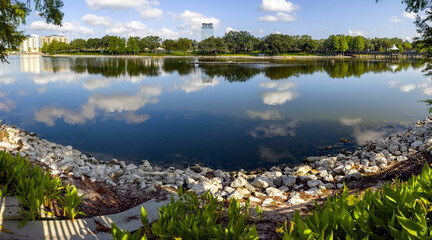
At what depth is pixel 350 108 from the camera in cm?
2305

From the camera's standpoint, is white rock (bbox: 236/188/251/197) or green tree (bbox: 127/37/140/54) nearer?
white rock (bbox: 236/188/251/197)

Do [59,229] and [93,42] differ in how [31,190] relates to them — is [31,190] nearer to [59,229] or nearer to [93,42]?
[59,229]

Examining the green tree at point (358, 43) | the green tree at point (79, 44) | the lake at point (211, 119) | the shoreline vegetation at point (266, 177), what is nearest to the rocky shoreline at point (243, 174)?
the shoreline vegetation at point (266, 177)

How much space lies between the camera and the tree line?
14288 centimetres

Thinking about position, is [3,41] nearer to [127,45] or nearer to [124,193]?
[124,193]

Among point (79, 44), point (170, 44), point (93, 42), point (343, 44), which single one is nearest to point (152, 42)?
point (170, 44)

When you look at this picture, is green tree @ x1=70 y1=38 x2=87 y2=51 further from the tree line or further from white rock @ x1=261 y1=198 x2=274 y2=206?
white rock @ x1=261 y1=198 x2=274 y2=206

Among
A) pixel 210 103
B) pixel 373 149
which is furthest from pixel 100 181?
pixel 210 103

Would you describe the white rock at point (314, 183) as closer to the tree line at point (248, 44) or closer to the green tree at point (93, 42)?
the tree line at point (248, 44)

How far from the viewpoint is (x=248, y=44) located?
156 m

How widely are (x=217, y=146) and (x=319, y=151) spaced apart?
183 inches

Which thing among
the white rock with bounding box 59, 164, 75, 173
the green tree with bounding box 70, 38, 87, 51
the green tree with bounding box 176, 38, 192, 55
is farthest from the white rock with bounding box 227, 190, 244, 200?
the green tree with bounding box 70, 38, 87, 51

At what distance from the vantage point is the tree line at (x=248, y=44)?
142875 millimetres

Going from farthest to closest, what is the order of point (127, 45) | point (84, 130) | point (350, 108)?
point (127, 45) < point (350, 108) < point (84, 130)
